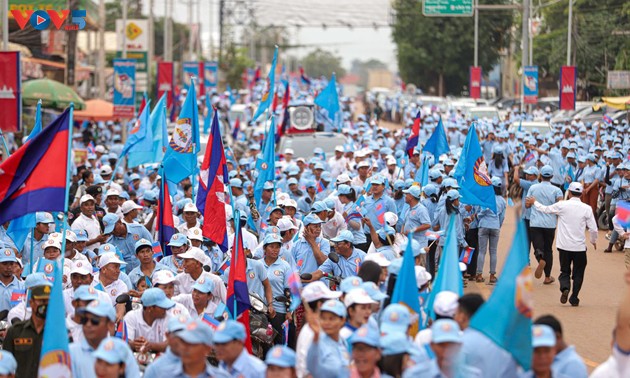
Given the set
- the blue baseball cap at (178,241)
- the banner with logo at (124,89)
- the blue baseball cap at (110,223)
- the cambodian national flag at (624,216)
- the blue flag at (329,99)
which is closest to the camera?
the cambodian national flag at (624,216)

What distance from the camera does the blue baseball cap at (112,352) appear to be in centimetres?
705

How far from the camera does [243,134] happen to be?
39312mm

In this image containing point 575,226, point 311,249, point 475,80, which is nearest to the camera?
point 311,249

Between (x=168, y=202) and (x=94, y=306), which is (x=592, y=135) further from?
(x=94, y=306)

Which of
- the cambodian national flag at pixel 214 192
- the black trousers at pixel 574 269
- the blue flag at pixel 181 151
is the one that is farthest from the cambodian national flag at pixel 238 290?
the black trousers at pixel 574 269

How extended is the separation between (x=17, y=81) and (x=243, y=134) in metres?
21.2

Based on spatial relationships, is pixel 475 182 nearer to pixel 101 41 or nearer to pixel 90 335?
pixel 90 335

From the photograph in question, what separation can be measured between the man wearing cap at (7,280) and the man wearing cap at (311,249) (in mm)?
3013

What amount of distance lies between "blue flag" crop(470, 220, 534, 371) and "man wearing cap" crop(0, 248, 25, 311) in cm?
516

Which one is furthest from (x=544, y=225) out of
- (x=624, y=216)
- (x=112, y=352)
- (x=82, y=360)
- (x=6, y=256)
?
(x=112, y=352)

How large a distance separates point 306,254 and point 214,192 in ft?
4.48

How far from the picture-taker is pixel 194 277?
1070cm

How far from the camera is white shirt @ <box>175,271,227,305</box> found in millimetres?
10609

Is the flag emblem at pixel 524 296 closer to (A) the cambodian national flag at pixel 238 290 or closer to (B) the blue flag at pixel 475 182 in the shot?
(A) the cambodian national flag at pixel 238 290
